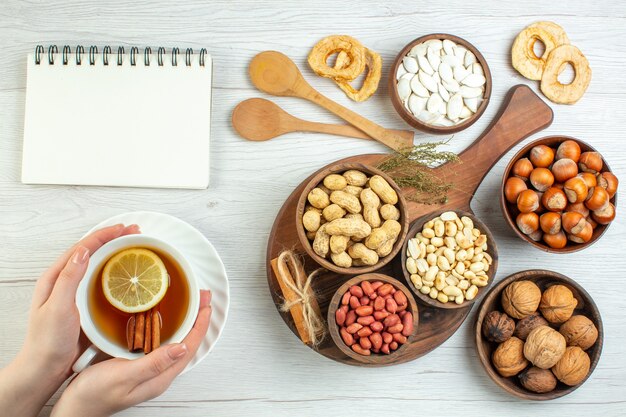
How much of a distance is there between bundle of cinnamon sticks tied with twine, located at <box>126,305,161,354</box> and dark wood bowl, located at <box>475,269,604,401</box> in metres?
0.57

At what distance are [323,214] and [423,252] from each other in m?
0.19

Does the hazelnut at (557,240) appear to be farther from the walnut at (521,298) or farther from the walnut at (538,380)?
the walnut at (538,380)

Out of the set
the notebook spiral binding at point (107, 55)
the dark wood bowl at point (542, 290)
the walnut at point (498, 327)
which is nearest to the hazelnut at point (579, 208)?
the dark wood bowl at point (542, 290)

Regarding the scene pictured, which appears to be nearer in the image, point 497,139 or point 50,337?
point 50,337

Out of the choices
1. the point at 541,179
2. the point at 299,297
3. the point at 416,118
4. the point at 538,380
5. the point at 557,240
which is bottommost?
the point at 538,380

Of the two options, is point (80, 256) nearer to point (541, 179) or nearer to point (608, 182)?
point (541, 179)

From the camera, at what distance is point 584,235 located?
3.53 feet

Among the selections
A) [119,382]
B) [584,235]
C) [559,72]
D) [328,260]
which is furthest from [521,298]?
[119,382]

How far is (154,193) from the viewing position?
1152 millimetres

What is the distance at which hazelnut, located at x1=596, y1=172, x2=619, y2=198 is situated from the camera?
1.09m

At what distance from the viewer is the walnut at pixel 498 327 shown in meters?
1.09

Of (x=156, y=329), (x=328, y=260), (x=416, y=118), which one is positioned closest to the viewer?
(x=156, y=329)

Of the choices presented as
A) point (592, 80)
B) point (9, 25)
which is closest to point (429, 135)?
point (592, 80)

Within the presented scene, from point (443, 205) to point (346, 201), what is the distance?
24 cm
